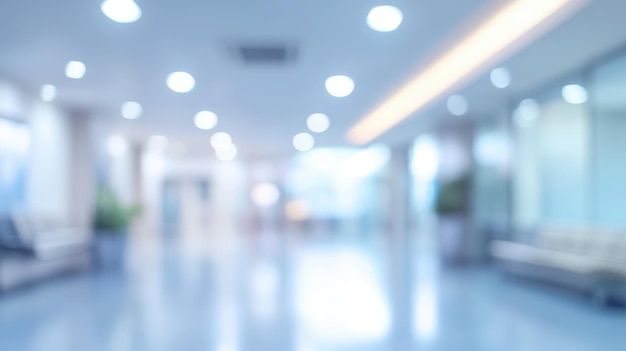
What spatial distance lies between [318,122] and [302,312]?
20.2ft

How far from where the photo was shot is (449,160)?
1083 centimetres

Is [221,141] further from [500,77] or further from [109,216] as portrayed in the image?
[500,77]

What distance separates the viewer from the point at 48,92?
7938mm

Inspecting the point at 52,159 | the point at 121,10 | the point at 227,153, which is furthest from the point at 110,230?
the point at 227,153

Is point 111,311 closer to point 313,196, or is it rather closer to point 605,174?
point 605,174

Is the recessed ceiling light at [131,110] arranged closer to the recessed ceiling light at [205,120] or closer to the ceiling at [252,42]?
the ceiling at [252,42]

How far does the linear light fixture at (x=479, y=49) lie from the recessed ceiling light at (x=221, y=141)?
4876mm

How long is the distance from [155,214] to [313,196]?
21.2 feet

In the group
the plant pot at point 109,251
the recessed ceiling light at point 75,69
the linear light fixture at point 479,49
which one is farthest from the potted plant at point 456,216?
the recessed ceiling light at point 75,69

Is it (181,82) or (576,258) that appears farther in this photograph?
(181,82)

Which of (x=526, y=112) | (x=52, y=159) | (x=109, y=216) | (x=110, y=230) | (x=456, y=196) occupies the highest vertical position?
(x=526, y=112)

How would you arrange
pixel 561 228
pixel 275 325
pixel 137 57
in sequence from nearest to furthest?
pixel 275 325 < pixel 137 57 < pixel 561 228

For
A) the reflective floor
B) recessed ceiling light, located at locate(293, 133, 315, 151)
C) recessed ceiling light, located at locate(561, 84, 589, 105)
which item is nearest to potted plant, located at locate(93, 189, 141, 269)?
the reflective floor

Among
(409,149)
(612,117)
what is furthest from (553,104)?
(409,149)
